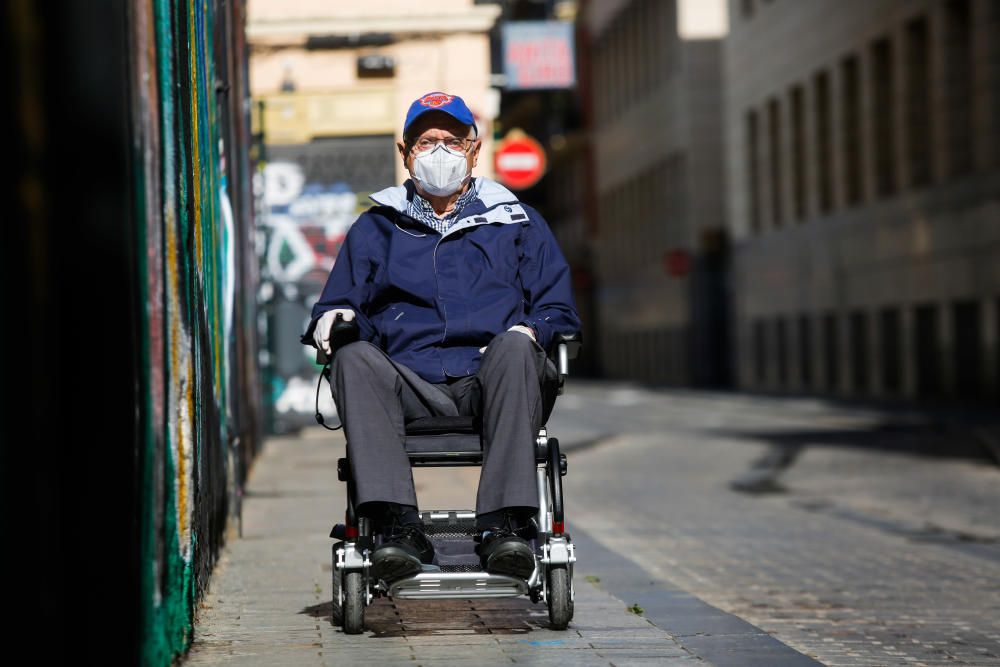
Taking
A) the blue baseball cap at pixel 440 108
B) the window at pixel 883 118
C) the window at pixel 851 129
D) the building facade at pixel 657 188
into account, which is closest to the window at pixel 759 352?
the building facade at pixel 657 188

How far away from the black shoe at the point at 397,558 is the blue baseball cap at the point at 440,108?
4.37 feet

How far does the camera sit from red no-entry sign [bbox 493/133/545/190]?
43.6m

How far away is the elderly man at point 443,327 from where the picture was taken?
591 cm

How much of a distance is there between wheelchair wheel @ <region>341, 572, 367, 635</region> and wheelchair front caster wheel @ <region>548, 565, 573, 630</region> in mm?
557

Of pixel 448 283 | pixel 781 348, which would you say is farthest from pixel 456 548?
pixel 781 348

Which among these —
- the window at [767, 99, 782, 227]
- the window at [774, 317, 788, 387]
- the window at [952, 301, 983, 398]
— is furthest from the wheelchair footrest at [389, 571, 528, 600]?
the window at [767, 99, 782, 227]

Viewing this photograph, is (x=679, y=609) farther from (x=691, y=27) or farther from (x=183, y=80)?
(x=691, y=27)

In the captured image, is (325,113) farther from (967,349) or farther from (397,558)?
(967,349)

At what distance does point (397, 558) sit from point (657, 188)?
53.9 meters

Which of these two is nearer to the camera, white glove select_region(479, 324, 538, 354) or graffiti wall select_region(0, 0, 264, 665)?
graffiti wall select_region(0, 0, 264, 665)

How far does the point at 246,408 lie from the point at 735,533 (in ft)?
10.9

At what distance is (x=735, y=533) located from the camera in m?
11.7

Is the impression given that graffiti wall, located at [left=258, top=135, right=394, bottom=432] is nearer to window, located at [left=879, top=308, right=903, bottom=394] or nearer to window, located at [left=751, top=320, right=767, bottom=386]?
window, located at [left=879, top=308, right=903, bottom=394]

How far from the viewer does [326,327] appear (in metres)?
6.07
